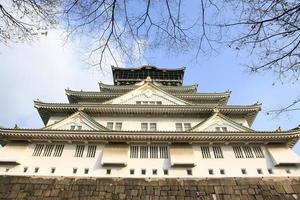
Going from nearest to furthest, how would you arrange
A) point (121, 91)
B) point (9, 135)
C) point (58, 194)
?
1. point (58, 194)
2. point (9, 135)
3. point (121, 91)

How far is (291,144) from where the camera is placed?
15.3 metres

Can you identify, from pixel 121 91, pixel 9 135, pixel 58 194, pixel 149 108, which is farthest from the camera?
pixel 121 91

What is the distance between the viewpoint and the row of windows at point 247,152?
14.6 m

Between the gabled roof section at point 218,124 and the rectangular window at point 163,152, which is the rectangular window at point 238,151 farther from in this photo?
the rectangular window at point 163,152

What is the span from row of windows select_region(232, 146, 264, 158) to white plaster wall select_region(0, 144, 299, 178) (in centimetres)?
25

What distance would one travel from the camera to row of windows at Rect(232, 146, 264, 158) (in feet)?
48.0

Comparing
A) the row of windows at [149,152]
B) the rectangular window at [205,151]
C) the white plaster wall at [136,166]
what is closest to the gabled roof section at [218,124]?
the rectangular window at [205,151]

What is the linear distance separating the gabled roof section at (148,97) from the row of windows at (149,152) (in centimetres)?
566

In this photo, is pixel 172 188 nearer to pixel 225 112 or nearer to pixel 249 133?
pixel 249 133

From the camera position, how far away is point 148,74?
27.6 meters

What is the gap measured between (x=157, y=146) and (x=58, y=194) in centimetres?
607

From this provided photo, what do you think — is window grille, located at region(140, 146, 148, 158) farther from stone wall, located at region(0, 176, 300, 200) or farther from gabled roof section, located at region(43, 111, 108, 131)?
gabled roof section, located at region(43, 111, 108, 131)

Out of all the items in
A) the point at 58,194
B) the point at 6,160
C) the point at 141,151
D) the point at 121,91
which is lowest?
the point at 58,194

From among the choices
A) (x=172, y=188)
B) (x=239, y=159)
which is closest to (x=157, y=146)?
(x=172, y=188)
